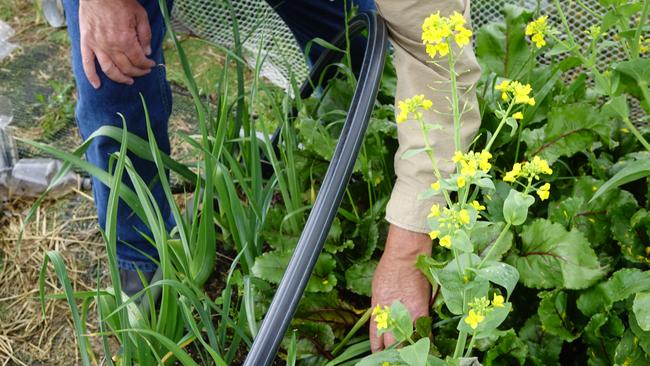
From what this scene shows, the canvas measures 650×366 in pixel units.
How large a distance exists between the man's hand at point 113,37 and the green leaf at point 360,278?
61cm

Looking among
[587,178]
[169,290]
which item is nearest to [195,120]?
[169,290]

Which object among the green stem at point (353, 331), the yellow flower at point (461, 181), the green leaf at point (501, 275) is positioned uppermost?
the yellow flower at point (461, 181)

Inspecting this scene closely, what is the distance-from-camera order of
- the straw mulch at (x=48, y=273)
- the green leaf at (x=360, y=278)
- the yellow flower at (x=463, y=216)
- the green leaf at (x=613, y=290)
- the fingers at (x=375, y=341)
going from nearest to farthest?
the yellow flower at (x=463, y=216), the green leaf at (x=613, y=290), the fingers at (x=375, y=341), the green leaf at (x=360, y=278), the straw mulch at (x=48, y=273)

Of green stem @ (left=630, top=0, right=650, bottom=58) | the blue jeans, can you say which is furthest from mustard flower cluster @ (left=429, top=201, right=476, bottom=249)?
the blue jeans

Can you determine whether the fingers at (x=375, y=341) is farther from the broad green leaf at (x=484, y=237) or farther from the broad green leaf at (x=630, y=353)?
the broad green leaf at (x=630, y=353)

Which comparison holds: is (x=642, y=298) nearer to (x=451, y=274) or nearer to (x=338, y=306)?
(x=451, y=274)

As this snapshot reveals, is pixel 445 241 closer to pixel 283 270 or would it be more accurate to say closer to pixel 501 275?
pixel 501 275

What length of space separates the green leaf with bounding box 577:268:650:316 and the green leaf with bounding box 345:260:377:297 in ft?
1.23

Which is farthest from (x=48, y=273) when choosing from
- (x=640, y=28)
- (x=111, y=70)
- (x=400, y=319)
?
(x=640, y=28)

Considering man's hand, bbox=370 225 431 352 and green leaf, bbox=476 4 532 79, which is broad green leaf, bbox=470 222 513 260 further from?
green leaf, bbox=476 4 532 79

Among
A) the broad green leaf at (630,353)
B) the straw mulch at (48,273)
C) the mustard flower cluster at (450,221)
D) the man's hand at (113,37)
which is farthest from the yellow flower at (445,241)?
the straw mulch at (48,273)

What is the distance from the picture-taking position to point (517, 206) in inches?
34.9

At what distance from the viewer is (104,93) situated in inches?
59.6

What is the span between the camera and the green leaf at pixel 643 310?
102 cm
